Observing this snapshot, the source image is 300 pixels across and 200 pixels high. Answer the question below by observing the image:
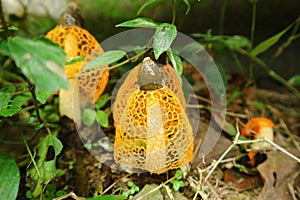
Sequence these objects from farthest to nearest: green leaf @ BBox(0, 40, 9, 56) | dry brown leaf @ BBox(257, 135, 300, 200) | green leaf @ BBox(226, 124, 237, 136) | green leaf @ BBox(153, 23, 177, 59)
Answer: green leaf @ BBox(226, 124, 237, 136), dry brown leaf @ BBox(257, 135, 300, 200), green leaf @ BBox(153, 23, 177, 59), green leaf @ BBox(0, 40, 9, 56)

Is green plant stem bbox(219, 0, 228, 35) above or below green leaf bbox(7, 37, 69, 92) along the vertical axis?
below

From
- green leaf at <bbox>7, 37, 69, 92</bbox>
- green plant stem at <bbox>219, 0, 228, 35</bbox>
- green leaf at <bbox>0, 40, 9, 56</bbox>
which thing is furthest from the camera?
green plant stem at <bbox>219, 0, 228, 35</bbox>

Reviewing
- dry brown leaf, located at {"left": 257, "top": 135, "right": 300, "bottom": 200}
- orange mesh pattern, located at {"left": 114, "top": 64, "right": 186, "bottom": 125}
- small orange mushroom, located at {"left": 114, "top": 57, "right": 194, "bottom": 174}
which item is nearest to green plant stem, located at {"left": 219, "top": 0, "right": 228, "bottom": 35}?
dry brown leaf, located at {"left": 257, "top": 135, "right": 300, "bottom": 200}

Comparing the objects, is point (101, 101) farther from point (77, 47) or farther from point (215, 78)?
point (215, 78)

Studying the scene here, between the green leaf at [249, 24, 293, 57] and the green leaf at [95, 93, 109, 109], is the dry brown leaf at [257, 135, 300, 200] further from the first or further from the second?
the green leaf at [95, 93, 109, 109]

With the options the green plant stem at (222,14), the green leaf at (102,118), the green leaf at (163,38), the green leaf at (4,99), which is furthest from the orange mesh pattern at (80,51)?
the green plant stem at (222,14)

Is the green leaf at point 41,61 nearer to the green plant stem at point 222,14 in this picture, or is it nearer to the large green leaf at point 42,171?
the large green leaf at point 42,171
